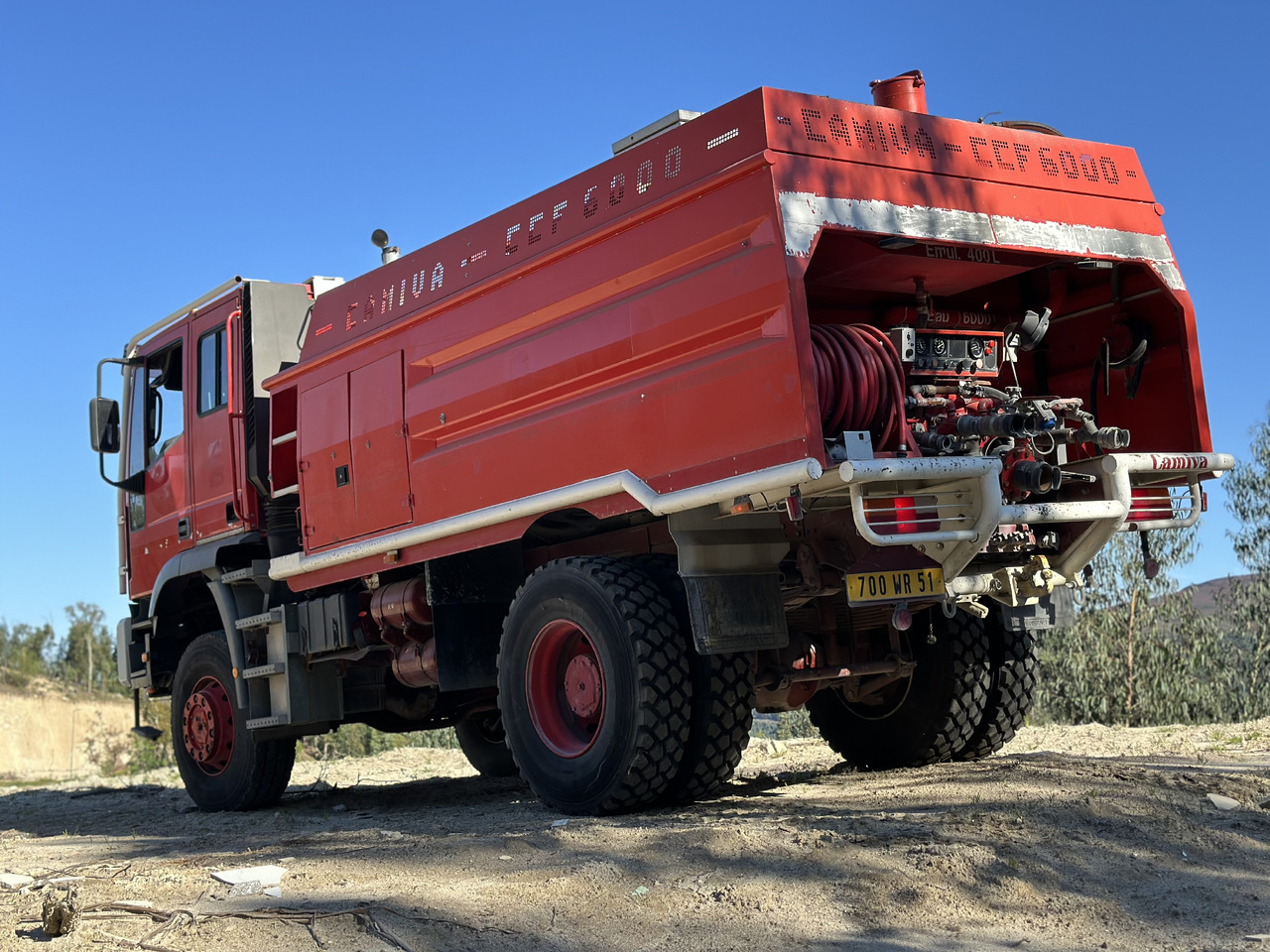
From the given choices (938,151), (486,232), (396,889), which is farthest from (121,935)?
(938,151)

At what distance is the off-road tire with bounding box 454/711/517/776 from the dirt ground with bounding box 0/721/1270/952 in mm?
3577

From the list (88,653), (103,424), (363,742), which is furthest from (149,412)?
(88,653)

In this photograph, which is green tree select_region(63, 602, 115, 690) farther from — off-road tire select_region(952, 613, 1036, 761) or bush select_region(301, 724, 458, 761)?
off-road tire select_region(952, 613, 1036, 761)

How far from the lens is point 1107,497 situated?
6.29m

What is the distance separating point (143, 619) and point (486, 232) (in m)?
5.04

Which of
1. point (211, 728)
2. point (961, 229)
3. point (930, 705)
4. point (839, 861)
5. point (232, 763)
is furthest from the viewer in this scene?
point (211, 728)

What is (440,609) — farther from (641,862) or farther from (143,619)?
(143,619)

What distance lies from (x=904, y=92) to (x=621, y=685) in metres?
3.40

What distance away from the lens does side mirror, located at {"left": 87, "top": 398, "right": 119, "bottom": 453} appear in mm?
10562

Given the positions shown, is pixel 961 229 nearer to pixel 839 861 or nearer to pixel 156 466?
pixel 839 861

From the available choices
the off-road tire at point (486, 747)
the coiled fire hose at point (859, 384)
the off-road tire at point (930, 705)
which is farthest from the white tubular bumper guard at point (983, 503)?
the off-road tire at point (486, 747)

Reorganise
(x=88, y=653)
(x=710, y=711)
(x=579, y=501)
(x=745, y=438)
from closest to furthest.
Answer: (x=745, y=438) < (x=710, y=711) < (x=579, y=501) < (x=88, y=653)

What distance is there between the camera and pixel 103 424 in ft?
34.8

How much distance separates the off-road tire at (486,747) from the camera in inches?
431
